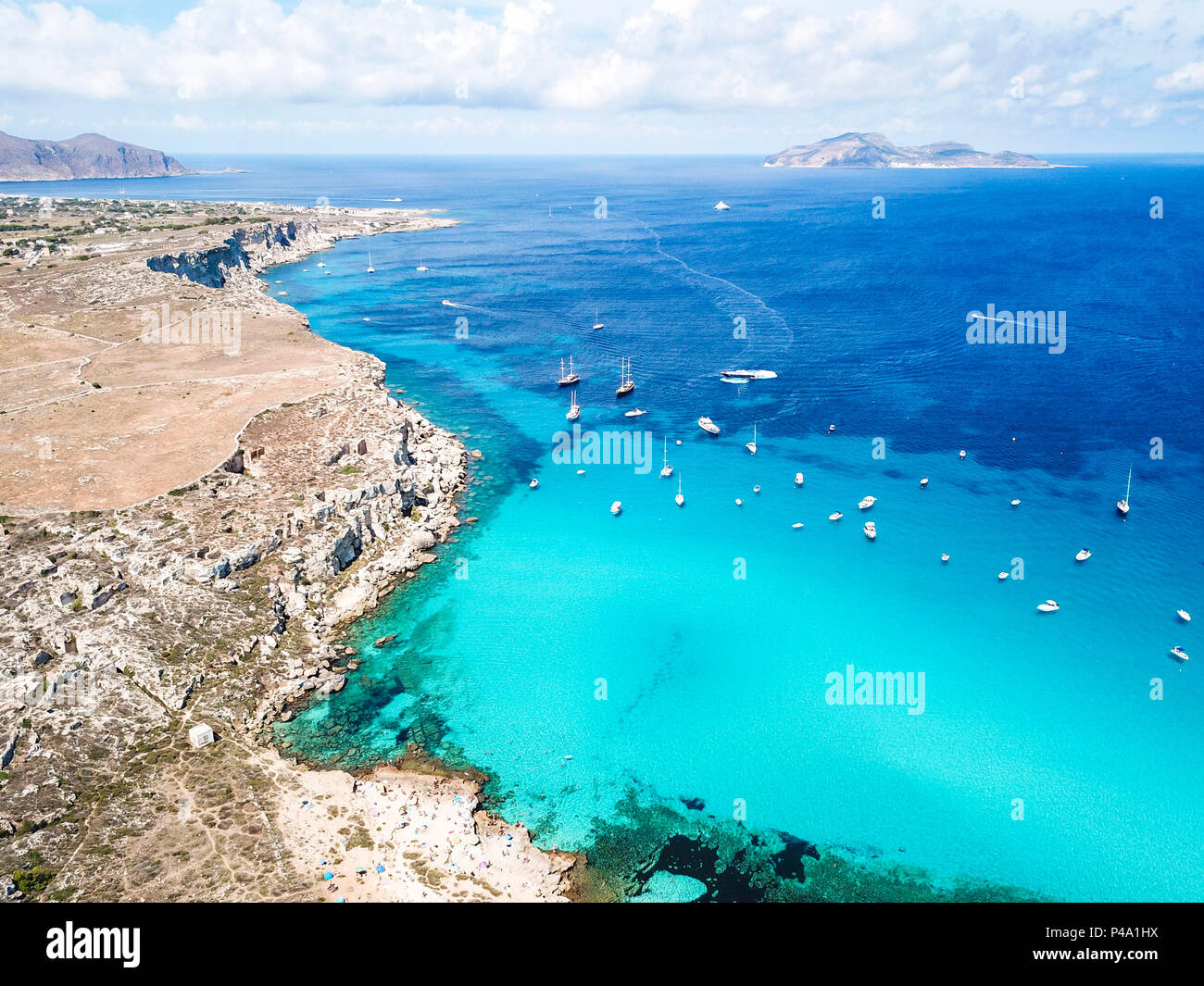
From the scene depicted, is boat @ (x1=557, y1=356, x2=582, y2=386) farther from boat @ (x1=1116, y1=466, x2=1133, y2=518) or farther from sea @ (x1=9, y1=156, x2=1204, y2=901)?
boat @ (x1=1116, y1=466, x2=1133, y2=518)

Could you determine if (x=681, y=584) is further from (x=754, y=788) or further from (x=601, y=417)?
(x=601, y=417)

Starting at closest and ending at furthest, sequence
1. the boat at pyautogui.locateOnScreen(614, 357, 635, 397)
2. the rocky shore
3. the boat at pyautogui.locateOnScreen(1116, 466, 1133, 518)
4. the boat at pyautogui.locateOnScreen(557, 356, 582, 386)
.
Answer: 1. the rocky shore
2. the boat at pyautogui.locateOnScreen(1116, 466, 1133, 518)
3. the boat at pyautogui.locateOnScreen(614, 357, 635, 397)
4. the boat at pyautogui.locateOnScreen(557, 356, 582, 386)

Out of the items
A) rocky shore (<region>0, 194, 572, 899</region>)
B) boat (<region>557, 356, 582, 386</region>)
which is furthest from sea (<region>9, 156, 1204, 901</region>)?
rocky shore (<region>0, 194, 572, 899</region>)

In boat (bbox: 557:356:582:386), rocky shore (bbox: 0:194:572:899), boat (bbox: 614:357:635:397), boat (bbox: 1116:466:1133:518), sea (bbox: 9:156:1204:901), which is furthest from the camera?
boat (bbox: 557:356:582:386)

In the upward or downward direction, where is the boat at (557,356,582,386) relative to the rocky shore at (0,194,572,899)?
upward

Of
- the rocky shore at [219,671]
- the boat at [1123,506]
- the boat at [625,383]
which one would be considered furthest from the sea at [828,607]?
the rocky shore at [219,671]

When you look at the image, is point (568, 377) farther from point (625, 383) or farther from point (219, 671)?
point (219, 671)

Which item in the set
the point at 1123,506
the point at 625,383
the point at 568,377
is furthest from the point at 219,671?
the point at 1123,506
